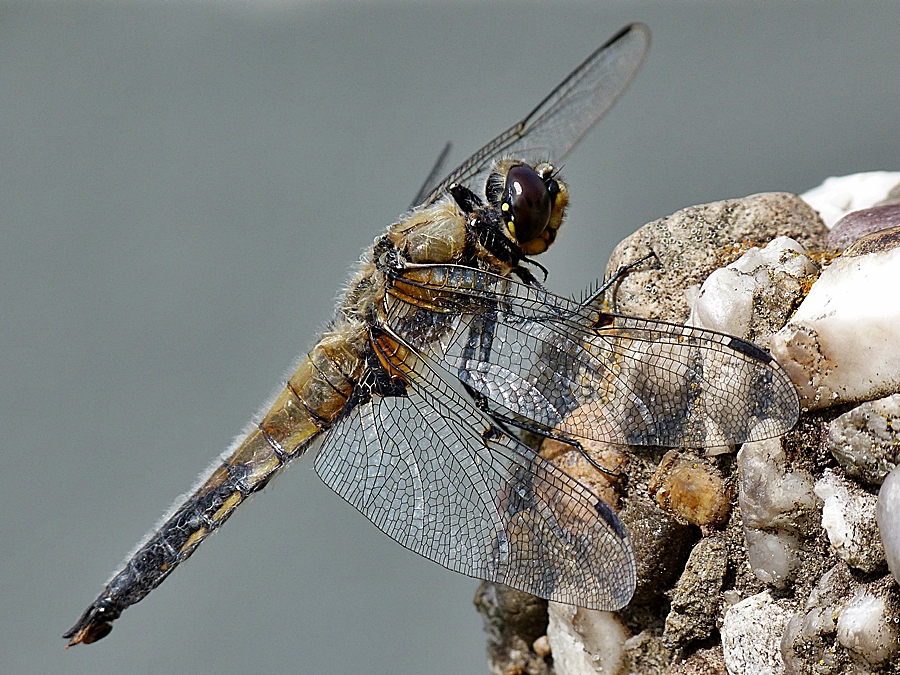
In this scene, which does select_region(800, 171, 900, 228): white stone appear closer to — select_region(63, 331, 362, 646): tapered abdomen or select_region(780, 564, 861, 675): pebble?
select_region(780, 564, 861, 675): pebble

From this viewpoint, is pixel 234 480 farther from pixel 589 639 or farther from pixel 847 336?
pixel 847 336

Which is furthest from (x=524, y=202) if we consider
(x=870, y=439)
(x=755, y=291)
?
(x=870, y=439)

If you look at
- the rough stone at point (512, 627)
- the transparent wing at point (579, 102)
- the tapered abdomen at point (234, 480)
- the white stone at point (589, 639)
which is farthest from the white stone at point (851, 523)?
the transparent wing at point (579, 102)

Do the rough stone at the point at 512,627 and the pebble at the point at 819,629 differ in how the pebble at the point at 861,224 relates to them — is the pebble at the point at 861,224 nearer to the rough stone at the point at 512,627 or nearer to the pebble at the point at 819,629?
the pebble at the point at 819,629

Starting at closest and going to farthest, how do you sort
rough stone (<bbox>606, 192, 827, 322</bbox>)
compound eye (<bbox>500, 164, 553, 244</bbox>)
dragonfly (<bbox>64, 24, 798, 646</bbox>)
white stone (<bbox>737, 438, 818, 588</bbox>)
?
white stone (<bbox>737, 438, 818, 588</bbox>) → dragonfly (<bbox>64, 24, 798, 646</bbox>) → rough stone (<bbox>606, 192, 827, 322</bbox>) → compound eye (<bbox>500, 164, 553, 244</bbox>)

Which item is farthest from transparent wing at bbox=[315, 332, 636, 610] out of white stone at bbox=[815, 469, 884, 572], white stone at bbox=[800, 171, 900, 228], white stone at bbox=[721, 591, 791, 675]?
white stone at bbox=[800, 171, 900, 228]
